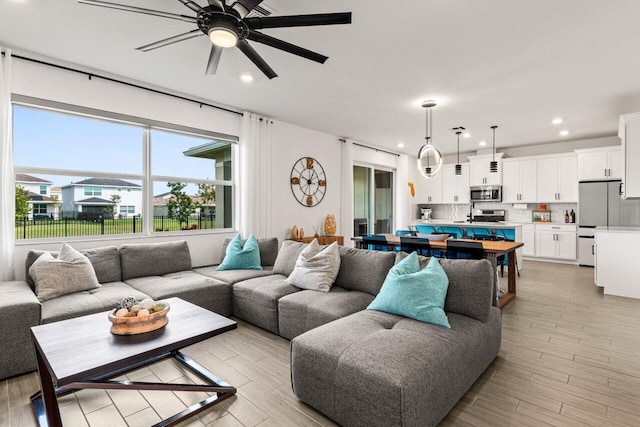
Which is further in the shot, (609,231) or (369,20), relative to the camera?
(609,231)

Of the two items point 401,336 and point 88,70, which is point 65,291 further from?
point 401,336

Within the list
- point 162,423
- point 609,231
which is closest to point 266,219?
point 162,423

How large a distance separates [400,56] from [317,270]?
7.61 ft

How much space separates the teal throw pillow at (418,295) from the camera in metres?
2.21

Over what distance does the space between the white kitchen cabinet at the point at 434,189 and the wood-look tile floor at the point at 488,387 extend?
5552 mm

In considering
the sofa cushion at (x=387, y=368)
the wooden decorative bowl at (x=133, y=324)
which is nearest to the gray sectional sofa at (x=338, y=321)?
the sofa cushion at (x=387, y=368)

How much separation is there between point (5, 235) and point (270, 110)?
3.46m

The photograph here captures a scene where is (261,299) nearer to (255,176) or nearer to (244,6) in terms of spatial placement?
(255,176)

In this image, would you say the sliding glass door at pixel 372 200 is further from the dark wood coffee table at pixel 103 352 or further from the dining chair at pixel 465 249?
the dark wood coffee table at pixel 103 352

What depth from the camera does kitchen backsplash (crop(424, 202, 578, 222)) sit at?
7.21m

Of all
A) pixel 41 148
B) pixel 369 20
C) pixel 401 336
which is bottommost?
pixel 401 336

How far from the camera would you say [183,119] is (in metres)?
4.33

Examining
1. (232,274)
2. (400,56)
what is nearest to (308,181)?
(232,274)

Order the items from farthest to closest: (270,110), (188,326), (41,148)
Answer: (270,110) → (41,148) → (188,326)
